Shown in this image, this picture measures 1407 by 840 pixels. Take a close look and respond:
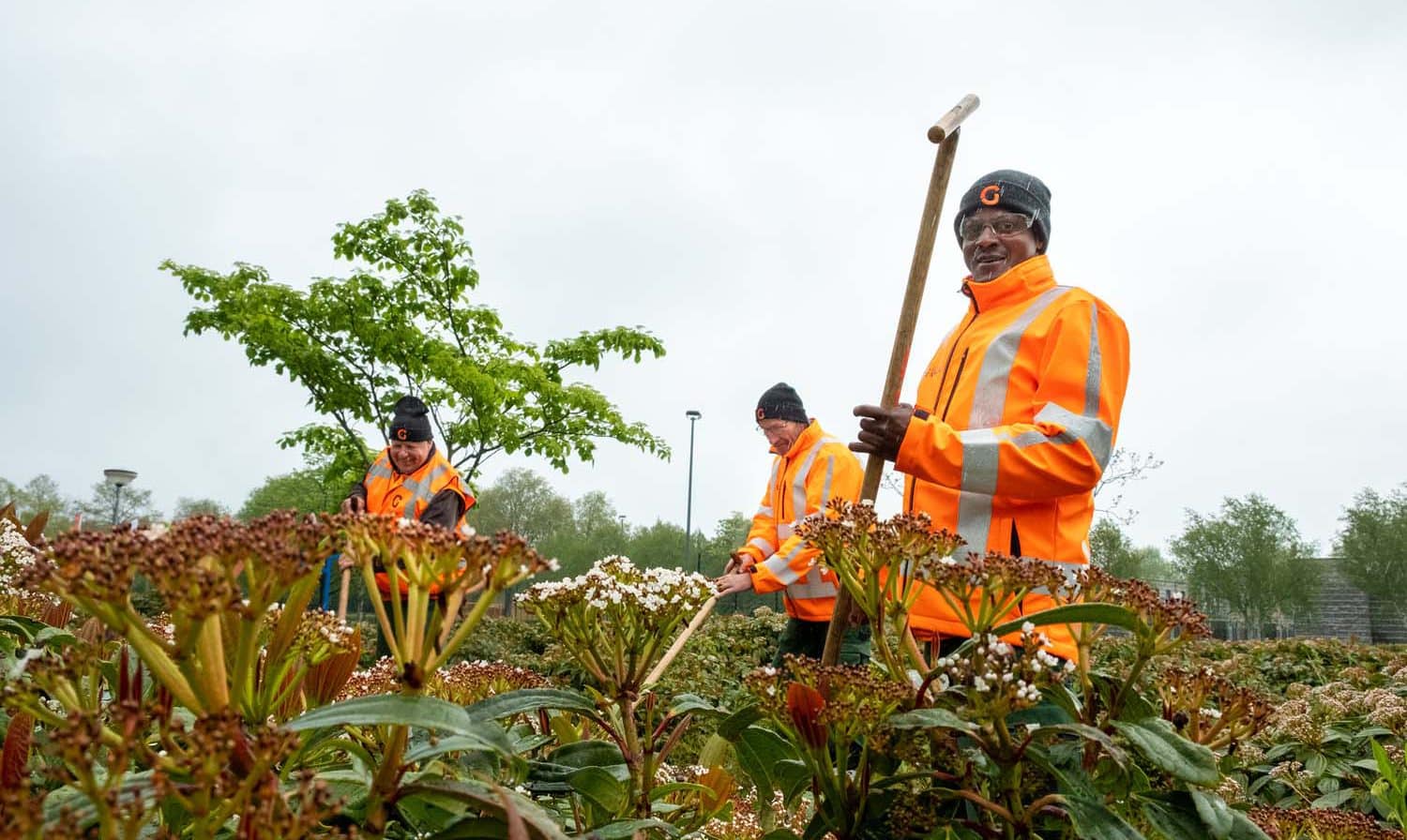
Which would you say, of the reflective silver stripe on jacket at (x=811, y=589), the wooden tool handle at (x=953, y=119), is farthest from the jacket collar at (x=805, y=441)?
the wooden tool handle at (x=953, y=119)

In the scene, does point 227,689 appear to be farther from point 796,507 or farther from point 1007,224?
point 796,507

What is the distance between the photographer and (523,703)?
1.35 metres

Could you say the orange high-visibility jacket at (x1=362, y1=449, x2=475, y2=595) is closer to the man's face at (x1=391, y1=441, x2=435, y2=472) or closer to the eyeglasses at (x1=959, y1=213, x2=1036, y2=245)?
the man's face at (x1=391, y1=441, x2=435, y2=472)

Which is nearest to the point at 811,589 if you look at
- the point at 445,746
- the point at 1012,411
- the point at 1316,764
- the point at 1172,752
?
the point at 1316,764

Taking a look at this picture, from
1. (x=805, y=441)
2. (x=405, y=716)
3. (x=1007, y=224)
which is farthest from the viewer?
(x=805, y=441)

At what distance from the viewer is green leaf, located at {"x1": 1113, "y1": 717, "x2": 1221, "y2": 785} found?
48.4 inches

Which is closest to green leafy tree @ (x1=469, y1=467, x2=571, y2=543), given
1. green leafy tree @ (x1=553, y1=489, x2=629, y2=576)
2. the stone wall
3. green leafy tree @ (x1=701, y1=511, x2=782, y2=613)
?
green leafy tree @ (x1=553, y1=489, x2=629, y2=576)

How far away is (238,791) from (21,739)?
45cm

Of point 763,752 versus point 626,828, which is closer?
point 626,828

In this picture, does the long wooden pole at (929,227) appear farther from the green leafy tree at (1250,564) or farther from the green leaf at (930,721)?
the green leafy tree at (1250,564)

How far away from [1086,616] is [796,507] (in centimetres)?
516

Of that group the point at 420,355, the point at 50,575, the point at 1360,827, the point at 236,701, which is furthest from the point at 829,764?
the point at 420,355

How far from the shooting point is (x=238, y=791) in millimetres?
828

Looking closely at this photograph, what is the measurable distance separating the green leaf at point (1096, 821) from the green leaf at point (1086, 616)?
24 centimetres
